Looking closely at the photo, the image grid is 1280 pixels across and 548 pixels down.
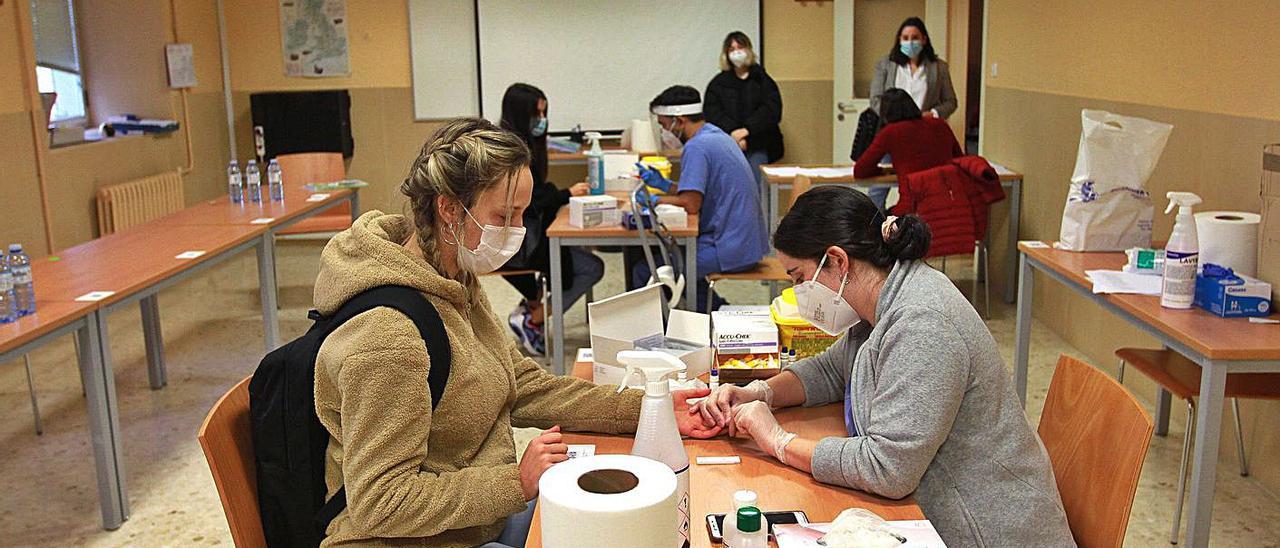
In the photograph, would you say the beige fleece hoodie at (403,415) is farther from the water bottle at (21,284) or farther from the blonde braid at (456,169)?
the water bottle at (21,284)

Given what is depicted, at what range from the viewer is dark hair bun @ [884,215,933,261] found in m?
1.84

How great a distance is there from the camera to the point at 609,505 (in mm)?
1161

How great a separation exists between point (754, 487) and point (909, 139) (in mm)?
3920

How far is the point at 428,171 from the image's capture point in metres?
1.75

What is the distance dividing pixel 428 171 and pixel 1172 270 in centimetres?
209

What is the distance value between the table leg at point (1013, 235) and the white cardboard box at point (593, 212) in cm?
250

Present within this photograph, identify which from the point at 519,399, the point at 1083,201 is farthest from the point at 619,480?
the point at 1083,201

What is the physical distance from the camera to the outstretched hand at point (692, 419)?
196 centimetres

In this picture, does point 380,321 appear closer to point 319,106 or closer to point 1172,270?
point 1172,270

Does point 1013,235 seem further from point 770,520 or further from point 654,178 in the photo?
point 770,520

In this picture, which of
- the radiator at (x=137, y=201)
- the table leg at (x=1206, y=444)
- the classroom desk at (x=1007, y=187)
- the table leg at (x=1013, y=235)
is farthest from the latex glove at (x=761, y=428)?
the radiator at (x=137, y=201)

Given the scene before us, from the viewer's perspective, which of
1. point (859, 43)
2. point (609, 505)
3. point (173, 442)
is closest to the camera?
point (609, 505)

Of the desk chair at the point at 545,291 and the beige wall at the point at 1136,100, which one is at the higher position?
the beige wall at the point at 1136,100

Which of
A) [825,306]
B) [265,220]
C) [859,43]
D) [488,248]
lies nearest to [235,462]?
Result: [488,248]
